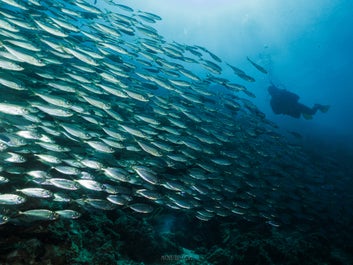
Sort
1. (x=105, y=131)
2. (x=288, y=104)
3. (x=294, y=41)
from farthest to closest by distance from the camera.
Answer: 1. (x=294, y=41)
2. (x=288, y=104)
3. (x=105, y=131)

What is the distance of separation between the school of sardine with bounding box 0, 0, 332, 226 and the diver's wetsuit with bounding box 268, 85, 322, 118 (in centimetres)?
1017

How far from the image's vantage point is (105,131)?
285 inches

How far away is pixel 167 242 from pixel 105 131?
4131mm

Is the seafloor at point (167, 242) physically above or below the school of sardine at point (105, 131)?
below

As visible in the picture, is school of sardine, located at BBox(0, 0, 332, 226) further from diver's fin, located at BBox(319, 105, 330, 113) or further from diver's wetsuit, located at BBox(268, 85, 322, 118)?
diver's wetsuit, located at BBox(268, 85, 322, 118)

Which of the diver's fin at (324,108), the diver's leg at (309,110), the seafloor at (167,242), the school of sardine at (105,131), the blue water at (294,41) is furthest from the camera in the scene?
the blue water at (294,41)

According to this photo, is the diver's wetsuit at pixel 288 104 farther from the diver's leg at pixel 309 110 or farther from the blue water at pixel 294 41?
the blue water at pixel 294 41

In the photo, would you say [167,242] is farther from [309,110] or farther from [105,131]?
[309,110]

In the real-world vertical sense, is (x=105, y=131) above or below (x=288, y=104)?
below

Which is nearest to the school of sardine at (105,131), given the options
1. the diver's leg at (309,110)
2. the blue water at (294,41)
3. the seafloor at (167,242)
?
the seafloor at (167,242)

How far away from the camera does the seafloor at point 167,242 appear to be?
5.88 metres

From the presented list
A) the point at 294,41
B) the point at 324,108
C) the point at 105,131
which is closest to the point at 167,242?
the point at 105,131

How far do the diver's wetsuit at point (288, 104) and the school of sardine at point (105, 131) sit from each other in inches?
400

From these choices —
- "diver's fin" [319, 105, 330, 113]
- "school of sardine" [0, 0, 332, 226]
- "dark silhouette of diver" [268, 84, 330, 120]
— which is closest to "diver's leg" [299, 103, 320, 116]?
"dark silhouette of diver" [268, 84, 330, 120]
